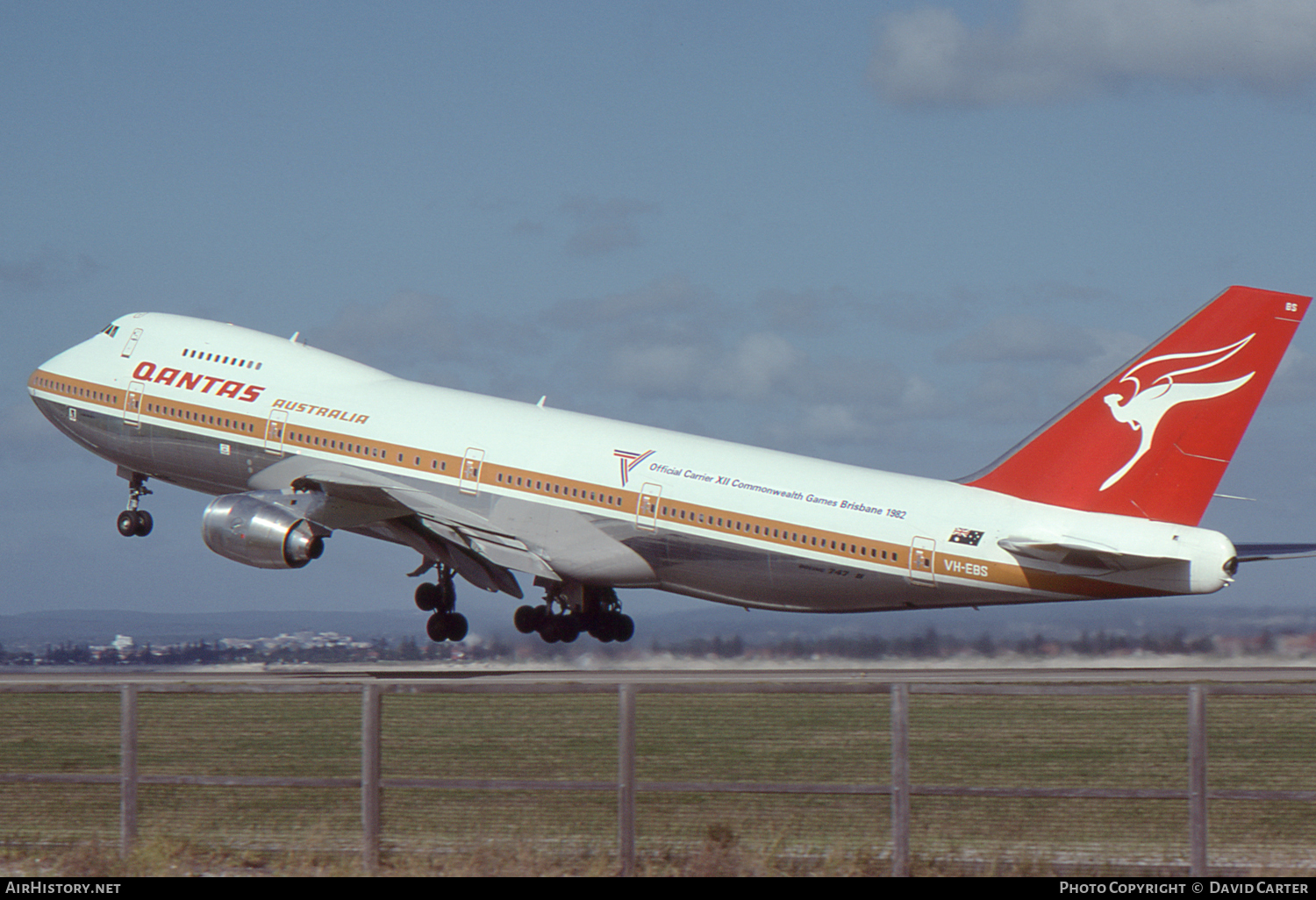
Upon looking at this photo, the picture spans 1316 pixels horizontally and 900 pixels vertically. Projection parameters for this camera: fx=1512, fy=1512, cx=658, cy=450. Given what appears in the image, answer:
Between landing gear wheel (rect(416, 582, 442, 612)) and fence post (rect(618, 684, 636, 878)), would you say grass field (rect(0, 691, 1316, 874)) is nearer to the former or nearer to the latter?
fence post (rect(618, 684, 636, 878))

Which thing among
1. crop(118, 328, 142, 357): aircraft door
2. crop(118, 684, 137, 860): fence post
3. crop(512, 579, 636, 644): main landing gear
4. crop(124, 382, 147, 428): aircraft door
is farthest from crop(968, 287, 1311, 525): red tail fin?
crop(118, 328, 142, 357): aircraft door

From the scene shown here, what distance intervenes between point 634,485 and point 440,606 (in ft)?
26.4

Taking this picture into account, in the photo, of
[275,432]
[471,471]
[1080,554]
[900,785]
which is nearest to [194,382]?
[275,432]

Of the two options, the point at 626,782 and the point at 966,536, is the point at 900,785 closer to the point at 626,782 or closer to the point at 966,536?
the point at 626,782

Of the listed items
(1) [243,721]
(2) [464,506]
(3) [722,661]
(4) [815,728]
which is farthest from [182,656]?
(4) [815,728]

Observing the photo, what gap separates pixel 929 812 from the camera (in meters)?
13.4

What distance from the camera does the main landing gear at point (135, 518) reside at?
4422cm

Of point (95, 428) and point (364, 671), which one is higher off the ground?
point (95, 428)

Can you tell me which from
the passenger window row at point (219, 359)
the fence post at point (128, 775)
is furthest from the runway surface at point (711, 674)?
the fence post at point (128, 775)

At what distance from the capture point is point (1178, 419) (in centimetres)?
3183

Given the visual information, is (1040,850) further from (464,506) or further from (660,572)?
(464,506)

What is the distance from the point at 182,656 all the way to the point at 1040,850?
38.0m

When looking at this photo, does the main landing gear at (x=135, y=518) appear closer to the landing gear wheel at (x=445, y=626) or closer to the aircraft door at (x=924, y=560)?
the landing gear wheel at (x=445, y=626)

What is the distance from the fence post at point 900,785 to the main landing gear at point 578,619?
27572 mm
